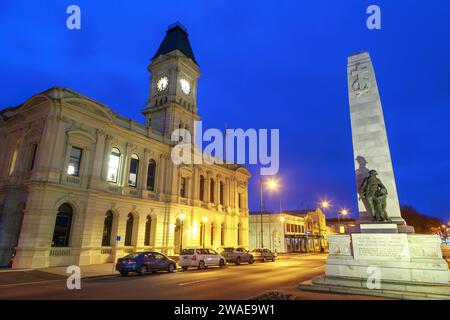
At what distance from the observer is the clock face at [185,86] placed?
4072 cm

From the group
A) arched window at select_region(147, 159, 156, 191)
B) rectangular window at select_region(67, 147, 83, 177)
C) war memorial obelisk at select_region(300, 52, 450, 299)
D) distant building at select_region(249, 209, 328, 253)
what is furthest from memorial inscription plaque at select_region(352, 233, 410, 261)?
distant building at select_region(249, 209, 328, 253)

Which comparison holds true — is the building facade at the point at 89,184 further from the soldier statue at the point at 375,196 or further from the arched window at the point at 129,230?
the soldier statue at the point at 375,196

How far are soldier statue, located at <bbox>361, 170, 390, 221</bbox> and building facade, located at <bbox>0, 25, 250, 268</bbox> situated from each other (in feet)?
53.7

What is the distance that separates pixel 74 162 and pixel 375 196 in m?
23.3

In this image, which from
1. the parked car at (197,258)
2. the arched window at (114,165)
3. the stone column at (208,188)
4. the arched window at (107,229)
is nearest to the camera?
the parked car at (197,258)

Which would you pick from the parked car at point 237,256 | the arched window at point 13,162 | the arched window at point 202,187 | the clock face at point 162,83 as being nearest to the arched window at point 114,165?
the arched window at point 13,162

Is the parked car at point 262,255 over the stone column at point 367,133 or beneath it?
beneath

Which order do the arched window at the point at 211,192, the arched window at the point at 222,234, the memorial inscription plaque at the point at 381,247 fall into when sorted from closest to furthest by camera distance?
the memorial inscription plaque at the point at 381,247, the arched window at the point at 211,192, the arched window at the point at 222,234

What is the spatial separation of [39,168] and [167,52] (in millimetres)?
26731

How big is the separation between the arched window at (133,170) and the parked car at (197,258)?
10895 mm

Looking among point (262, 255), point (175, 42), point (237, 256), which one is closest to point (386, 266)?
point (237, 256)
